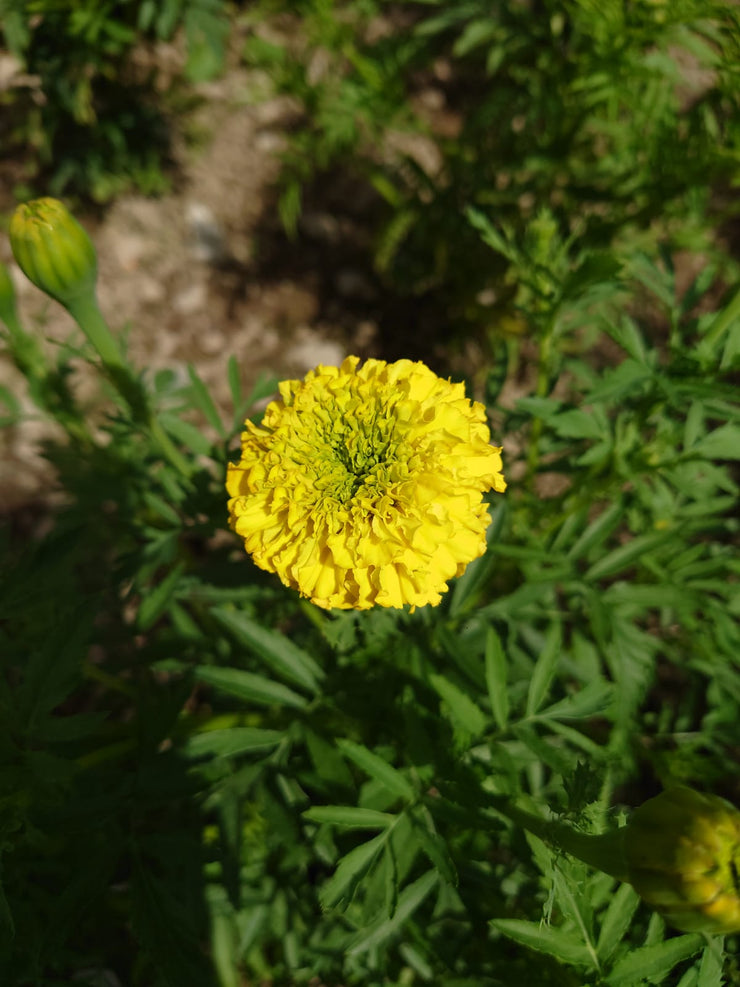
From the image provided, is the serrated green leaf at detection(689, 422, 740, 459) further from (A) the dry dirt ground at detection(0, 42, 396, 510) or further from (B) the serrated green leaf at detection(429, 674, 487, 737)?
(A) the dry dirt ground at detection(0, 42, 396, 510)

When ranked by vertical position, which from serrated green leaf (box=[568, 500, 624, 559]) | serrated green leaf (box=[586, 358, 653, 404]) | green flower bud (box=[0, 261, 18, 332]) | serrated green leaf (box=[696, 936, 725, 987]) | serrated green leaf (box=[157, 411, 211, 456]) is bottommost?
serrated green leaf (box=[696, 936, 725, 987])

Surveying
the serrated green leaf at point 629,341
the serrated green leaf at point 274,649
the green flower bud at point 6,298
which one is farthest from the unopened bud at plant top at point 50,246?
the serrated green leaf at point 629,341

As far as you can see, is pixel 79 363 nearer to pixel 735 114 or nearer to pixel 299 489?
A: pixel 299 489

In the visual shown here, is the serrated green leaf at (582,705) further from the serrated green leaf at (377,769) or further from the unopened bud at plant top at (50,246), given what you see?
the unopened bud at plant top at (50,246)

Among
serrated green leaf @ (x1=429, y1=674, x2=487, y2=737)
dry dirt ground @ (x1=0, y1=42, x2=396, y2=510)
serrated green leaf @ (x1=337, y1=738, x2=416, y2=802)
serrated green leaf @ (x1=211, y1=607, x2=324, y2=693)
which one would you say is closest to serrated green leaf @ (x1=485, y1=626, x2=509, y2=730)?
serrated green leaf @ (x1=429, y1=674, x2=487, y2=737)

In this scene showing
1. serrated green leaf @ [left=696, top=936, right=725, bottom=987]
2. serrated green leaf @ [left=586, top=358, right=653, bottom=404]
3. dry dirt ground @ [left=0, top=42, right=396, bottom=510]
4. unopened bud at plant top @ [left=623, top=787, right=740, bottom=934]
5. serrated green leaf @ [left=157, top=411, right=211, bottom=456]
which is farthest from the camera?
dry dirt ground @ [left=0, top=42, right=396, bottom=510]

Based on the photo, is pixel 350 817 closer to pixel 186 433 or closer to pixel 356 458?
pixel 356 458

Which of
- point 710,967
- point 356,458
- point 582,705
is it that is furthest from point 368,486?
point 710,967
